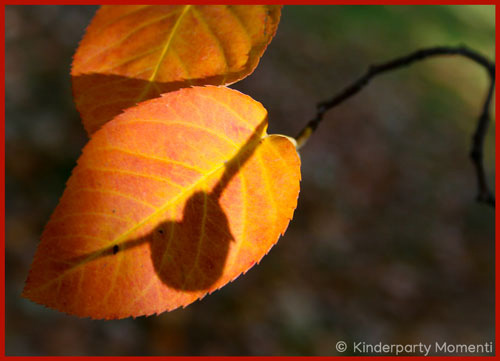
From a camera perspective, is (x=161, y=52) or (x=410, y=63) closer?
(x=161, y=52)

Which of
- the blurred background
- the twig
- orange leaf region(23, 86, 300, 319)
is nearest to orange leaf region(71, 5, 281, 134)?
orange leaf region(23, 86, 300, 319)

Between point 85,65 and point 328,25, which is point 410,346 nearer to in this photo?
point 85,65

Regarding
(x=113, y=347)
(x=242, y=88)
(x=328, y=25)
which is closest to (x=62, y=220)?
(x=113, y=347)

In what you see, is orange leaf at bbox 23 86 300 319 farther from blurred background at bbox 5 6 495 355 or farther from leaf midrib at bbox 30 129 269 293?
blurred background at bbox 5 6 495 355

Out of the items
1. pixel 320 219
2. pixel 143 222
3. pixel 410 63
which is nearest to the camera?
pixel 143 222

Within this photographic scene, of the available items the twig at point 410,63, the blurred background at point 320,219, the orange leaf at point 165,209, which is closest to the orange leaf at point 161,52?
the orange leaf at point 165,209

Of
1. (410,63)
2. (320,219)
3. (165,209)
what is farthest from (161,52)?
(320,219)

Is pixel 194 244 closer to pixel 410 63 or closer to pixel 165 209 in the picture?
pixel 165 209
